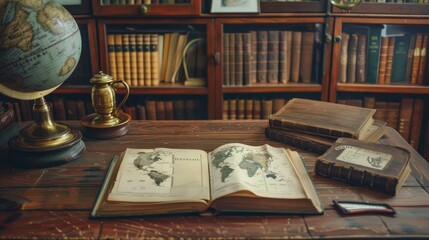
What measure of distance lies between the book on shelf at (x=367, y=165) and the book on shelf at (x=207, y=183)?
0.25ft

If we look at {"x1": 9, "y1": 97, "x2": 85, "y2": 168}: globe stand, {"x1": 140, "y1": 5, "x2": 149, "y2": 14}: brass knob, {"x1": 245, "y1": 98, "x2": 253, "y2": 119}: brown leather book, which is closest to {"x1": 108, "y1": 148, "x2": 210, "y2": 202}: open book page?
{"x1": 9, "y1": 97, "x2": 85, "y2": 168}: globe stand

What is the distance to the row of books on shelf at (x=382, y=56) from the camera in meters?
2.33

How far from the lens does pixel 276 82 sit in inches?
94.6

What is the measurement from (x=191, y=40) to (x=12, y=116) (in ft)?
3.51

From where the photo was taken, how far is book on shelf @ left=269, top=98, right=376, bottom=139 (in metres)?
1.36

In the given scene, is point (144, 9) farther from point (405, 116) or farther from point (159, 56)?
point (405, 116)

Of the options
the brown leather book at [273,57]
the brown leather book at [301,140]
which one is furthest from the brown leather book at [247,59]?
the brown leather book at [301,140]

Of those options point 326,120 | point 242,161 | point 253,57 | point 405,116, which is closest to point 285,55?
point 253,57

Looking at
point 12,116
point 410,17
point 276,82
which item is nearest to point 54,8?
Answer: point 12,116

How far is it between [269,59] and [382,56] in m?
0.62

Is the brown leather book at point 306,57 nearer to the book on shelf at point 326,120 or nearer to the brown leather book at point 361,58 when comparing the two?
the brown leather book at point 361,58

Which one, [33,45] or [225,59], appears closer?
[33,45]

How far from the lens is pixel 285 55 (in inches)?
93.0

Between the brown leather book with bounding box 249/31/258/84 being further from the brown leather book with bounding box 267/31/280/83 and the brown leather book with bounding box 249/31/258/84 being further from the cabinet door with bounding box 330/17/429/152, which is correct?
the cabinet door with bounding box 330/17/429/152
